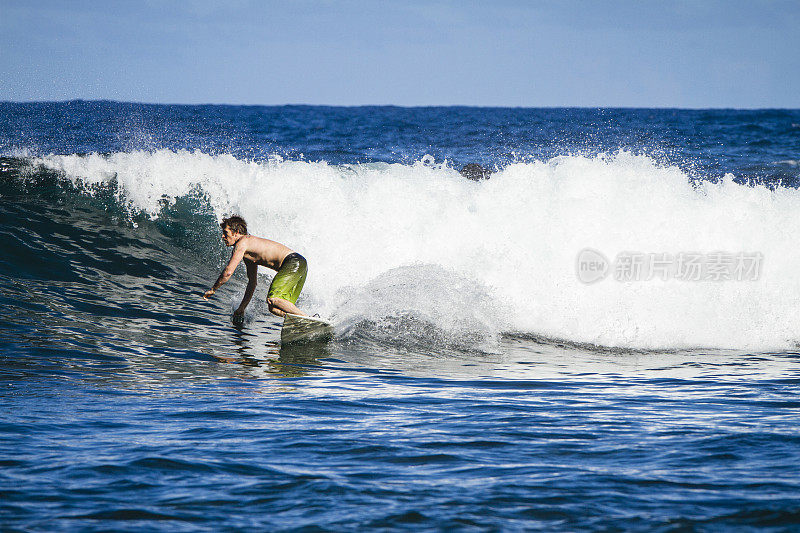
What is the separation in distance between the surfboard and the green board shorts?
27 cm

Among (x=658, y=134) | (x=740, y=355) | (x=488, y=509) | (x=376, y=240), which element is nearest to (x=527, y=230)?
(x=376, y=240)

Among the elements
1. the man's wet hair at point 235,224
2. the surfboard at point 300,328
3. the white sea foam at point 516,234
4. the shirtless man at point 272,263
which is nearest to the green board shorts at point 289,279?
the shirtless man at point 272,263

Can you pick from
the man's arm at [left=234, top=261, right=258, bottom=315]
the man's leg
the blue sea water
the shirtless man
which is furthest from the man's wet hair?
the blue sea water

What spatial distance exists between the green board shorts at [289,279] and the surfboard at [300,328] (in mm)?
269

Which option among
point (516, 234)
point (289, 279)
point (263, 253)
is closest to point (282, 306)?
point (289, 279)

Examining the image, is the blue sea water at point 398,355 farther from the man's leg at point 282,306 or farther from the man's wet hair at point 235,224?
the man's wet hair at point 235,224

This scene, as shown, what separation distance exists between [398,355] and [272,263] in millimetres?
1786

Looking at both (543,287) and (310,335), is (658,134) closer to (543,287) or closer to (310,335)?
(543,287)

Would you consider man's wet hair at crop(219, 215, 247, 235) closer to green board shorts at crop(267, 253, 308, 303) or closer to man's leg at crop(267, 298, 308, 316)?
green board shorts at crop(267, 253, 308, 303)

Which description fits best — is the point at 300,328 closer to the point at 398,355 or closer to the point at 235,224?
the point at 398,355

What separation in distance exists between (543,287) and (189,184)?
6.32 meters

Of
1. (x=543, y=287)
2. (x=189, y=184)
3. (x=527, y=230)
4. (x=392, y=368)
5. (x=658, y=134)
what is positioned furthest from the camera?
(x=658, y=134)

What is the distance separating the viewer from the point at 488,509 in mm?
3771

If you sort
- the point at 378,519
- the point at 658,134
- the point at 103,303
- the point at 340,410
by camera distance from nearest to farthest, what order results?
the point at 378,519, the point at 340,410, the point at 103,303, the point at 658,134
